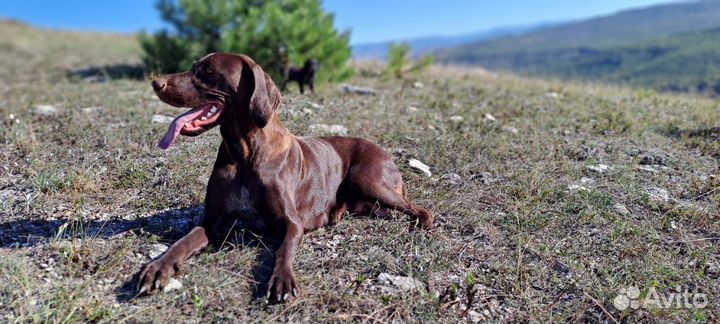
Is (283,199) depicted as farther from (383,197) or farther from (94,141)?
(94,141)

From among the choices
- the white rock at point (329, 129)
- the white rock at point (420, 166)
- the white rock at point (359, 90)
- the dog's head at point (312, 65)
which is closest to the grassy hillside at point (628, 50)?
the white rock at point (359, 90)

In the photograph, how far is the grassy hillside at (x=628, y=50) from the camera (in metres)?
47.2

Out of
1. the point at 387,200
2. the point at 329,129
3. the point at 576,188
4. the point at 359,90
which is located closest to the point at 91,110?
the point at 329,129

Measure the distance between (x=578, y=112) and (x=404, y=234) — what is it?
17.6ft

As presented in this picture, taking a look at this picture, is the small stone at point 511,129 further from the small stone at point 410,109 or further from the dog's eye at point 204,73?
the dog's eye at point 204,73

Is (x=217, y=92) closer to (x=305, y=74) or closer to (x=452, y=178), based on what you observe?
(x=452, y=178)

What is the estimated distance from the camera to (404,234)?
4.10 m

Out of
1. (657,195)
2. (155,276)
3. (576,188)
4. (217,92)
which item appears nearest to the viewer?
(155,276)

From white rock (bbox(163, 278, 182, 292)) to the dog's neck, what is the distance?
34.3 inches

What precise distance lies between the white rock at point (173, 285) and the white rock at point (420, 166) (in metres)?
2.82

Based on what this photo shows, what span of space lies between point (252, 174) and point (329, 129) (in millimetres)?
3122

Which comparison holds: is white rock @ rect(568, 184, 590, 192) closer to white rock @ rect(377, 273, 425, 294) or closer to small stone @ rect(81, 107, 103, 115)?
white rock @ rect(377, 273, 425, 294)

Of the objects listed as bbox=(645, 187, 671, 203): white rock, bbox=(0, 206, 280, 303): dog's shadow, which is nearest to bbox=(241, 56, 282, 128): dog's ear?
bbox=(0, 206, 280, 303): dog's shadow

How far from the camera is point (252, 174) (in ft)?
12.0
